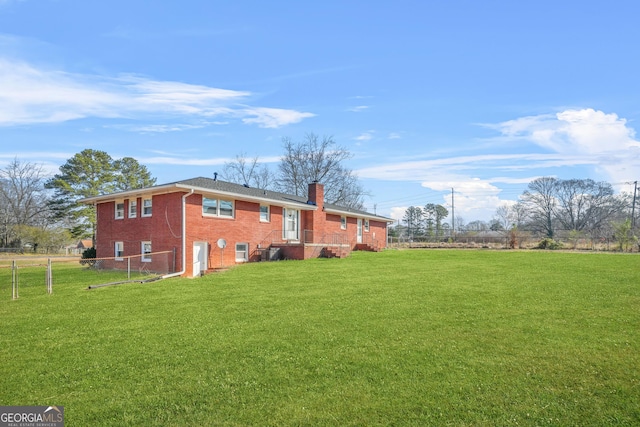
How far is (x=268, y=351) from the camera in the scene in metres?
6.23

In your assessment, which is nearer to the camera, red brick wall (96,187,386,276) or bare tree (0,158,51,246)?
red brick wall (96,187,386,276)

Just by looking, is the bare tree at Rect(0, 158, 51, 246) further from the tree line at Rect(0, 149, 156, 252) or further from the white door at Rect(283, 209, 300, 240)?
the white door at Rect(283, 209, 300, 240)

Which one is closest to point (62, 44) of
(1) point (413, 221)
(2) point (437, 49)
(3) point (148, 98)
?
(3) point (148, 98)

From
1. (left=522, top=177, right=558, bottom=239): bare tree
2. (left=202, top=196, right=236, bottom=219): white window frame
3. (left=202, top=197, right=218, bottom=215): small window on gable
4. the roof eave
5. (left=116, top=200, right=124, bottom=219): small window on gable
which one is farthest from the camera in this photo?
(left=522, top=177, right=558, bottom=239): bare tree

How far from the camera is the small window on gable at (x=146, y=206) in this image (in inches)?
795

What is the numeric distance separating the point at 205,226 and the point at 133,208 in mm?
4643

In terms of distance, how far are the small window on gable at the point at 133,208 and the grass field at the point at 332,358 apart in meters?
10.0

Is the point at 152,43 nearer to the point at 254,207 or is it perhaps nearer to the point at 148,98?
the point at 148,98

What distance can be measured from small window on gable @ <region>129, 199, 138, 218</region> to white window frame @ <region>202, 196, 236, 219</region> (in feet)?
13.5

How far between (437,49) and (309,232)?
14.6m

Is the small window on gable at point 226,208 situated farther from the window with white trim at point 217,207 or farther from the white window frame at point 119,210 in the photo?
the white window frame at point 119,210

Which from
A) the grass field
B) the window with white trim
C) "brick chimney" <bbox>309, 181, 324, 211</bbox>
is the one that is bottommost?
the grass field

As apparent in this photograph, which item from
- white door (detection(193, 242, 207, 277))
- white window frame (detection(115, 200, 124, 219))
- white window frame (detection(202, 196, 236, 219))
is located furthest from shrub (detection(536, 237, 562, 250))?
white window frame (detection(115, 200, 124, 219))

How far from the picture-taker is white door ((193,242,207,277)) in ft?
61.9
